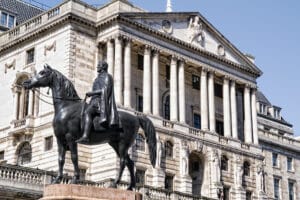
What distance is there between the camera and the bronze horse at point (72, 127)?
62.6 ft

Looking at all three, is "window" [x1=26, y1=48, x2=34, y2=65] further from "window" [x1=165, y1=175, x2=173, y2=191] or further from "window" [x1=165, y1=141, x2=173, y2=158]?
"window" [x1=165, y1=175, x2=173, y2=191]

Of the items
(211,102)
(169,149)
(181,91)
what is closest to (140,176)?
(169,149)

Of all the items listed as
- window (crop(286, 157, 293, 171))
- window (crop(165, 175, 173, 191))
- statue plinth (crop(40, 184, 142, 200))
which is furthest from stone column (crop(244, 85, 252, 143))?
statue plinth (crop(40, 184, 142, 200))

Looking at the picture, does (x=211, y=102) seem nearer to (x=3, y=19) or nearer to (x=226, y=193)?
(x=226, y=193)

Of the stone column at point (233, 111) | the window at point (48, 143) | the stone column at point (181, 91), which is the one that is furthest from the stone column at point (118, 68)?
the stone column at point (233, 111)

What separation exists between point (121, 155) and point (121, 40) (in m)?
34.4

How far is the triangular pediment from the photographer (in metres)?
56.8

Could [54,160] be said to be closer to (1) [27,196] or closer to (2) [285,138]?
(1) [27,196]

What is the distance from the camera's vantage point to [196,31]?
198ft

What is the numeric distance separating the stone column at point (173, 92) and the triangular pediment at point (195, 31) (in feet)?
9.45

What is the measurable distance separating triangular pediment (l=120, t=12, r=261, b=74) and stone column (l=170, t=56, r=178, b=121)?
2.88 m

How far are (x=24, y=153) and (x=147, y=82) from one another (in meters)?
12.3

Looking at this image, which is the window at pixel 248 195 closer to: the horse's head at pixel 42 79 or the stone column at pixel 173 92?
the stone column at pixel 173 92

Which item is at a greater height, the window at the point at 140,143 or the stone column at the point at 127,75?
the stone column at the point at 127,75
